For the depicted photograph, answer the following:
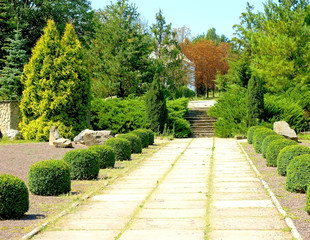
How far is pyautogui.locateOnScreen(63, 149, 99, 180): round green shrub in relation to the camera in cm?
863

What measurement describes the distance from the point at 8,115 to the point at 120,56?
7.04 meters

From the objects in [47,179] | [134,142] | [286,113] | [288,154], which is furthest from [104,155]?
[286,113]

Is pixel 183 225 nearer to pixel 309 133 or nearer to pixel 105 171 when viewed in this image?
pixel 105 171

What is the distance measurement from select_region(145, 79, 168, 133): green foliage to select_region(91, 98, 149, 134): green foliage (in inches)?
21.4

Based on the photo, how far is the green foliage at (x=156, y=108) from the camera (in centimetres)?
1936

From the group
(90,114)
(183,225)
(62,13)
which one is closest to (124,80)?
(90,114)

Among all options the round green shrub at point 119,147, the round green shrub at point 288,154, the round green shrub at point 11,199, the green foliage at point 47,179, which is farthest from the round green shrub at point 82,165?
the round green shrub at point 288,154

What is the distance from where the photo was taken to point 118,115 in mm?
20266

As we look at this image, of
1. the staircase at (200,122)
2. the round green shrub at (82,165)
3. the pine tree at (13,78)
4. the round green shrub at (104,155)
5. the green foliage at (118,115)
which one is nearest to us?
the round green shrub at (82,165)

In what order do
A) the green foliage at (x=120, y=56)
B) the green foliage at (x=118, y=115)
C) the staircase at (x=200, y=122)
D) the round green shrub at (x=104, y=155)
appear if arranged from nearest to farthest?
the round green shrub at (x=104, y=155) → the green foliage at (x=118, y=115) → the staircase at (x=200, y=122) → the green foliage at (x=120, y=56)

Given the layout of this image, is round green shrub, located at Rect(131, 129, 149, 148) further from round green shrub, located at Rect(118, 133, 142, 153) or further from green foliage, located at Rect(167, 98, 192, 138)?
green foliage, located at Rect(167, 98, 192, 138)

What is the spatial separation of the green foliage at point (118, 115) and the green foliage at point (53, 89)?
10.2ft

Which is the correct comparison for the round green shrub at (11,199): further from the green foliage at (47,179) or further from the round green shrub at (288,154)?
the round green shrub at (288,154)

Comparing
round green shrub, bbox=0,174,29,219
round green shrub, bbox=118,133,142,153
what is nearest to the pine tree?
round green shrub, bbox=118,133,142,153
